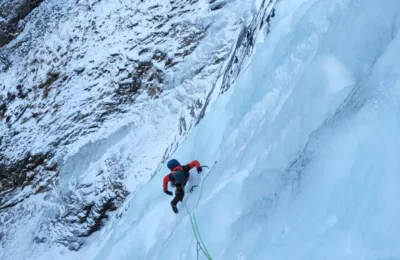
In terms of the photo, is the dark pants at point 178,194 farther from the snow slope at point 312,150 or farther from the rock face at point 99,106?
the rock face at point 99,106

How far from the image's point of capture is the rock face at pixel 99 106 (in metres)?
8.75

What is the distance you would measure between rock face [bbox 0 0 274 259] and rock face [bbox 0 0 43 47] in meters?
3.53

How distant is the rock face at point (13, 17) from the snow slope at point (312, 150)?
1421 cm

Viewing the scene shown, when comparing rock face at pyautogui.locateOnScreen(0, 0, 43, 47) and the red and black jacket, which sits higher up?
rock face at pyautogui.locateOnScreen(0, 0, 43, 47)

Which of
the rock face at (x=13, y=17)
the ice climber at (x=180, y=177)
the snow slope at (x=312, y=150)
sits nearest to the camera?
the snow slope at (x=312, y=150)

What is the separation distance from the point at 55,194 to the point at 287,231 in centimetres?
849

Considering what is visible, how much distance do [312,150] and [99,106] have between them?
8.66 m

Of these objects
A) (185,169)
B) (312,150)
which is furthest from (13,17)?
(312,150)

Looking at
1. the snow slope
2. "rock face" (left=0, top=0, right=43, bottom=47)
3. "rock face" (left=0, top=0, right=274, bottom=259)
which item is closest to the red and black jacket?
the snow slope

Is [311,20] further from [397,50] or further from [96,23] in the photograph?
[96,23]

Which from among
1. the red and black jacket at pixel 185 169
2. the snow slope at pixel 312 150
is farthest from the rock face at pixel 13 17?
the snow slope at pixel 312 150

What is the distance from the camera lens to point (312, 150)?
235cm

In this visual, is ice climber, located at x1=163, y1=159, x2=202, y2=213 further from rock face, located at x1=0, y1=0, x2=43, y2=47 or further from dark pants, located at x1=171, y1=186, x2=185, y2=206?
rock face, located at x1=0, y1=0, x2=43, y2=47

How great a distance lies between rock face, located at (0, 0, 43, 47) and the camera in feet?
50.0
